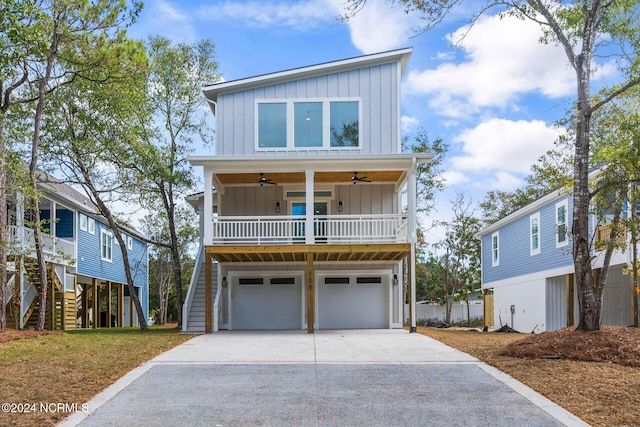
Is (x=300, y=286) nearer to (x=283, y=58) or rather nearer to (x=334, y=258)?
(x=334, y=258)

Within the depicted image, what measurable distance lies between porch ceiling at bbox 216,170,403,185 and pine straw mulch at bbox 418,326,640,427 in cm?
682

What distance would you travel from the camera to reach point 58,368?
9508 millimetres

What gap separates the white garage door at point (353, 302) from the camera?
19.4 m

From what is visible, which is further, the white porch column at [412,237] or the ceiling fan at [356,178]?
the ceiling fan at [356,178]

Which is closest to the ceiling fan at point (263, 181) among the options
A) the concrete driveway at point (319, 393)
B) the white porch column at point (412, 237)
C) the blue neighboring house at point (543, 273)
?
the white porch column at point (412, 237)

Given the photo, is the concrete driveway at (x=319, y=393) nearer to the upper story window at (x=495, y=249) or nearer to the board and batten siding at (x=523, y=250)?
the board and batten siding at (x=523, y=250)

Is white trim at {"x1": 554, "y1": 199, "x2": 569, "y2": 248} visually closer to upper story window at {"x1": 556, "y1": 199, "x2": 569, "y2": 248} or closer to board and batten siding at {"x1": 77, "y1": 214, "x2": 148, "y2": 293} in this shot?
upper story window at {"x1": 556, "y1": 199, "x2": 569, "y2": 248}

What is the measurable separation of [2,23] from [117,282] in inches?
858

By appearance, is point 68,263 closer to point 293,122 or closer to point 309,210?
point 293,122

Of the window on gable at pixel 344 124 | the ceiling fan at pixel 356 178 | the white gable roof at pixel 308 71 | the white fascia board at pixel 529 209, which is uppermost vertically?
the white gable roof at pixel 308 71

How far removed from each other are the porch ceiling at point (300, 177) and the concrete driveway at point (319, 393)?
746 centimetres

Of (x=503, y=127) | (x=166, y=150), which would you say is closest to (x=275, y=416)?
(x=166, y=150)

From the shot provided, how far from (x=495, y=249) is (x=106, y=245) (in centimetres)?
1767

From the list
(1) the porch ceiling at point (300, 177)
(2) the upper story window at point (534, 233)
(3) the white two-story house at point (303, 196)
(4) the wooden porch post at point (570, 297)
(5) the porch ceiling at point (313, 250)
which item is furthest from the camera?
(2) the upper story window at point (534, 233)
